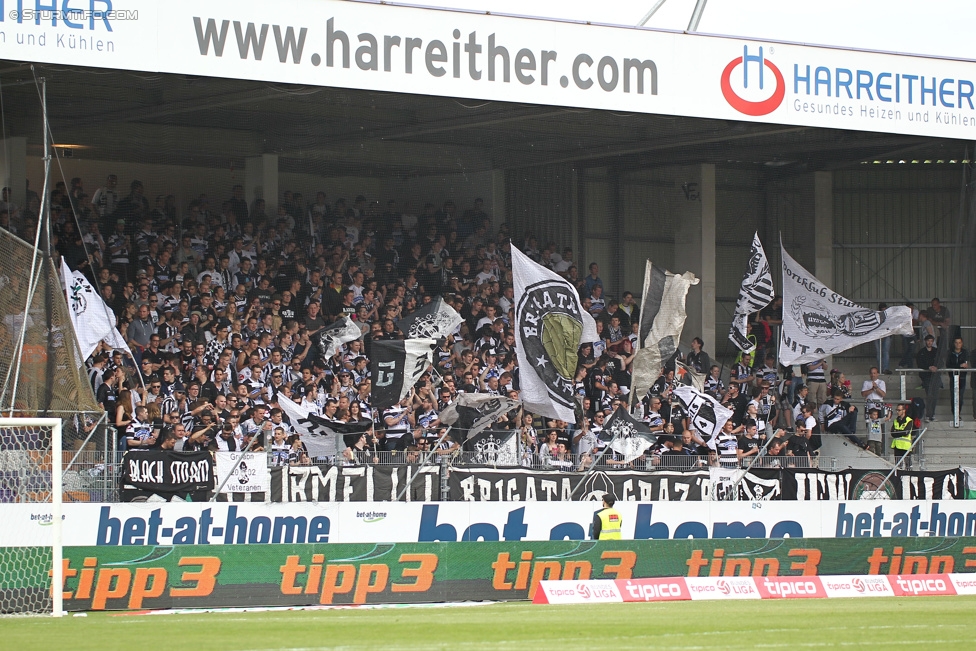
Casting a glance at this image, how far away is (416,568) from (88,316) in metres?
5.93

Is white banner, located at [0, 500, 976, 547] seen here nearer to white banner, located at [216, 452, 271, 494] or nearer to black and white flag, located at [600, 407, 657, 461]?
white banner, located at [216, 452, 271, 494]

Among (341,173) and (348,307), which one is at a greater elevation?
(341,173)

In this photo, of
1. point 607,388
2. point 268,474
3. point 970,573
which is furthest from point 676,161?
point 268,474

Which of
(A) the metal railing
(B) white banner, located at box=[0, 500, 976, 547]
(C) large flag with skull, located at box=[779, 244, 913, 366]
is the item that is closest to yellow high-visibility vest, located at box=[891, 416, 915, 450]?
(B) white banner, located at box=[0, 500, 976, 547]

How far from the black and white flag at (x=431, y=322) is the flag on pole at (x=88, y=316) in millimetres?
5665

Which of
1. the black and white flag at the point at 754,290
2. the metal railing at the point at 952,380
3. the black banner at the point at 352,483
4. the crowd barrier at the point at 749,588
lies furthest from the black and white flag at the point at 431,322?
the metal railing at the point at 952,380

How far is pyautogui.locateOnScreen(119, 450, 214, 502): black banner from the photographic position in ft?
62.2

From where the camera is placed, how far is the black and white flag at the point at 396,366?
23.0 meters

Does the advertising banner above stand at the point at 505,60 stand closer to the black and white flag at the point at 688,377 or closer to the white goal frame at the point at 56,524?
the black and white flag at the point at 688,377

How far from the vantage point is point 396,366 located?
911 inches

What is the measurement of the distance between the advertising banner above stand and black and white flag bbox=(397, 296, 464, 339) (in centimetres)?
443

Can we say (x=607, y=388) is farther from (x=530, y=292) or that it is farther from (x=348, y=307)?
(x=348, y=307)

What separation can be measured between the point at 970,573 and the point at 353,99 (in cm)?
1220

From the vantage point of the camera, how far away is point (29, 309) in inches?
747
